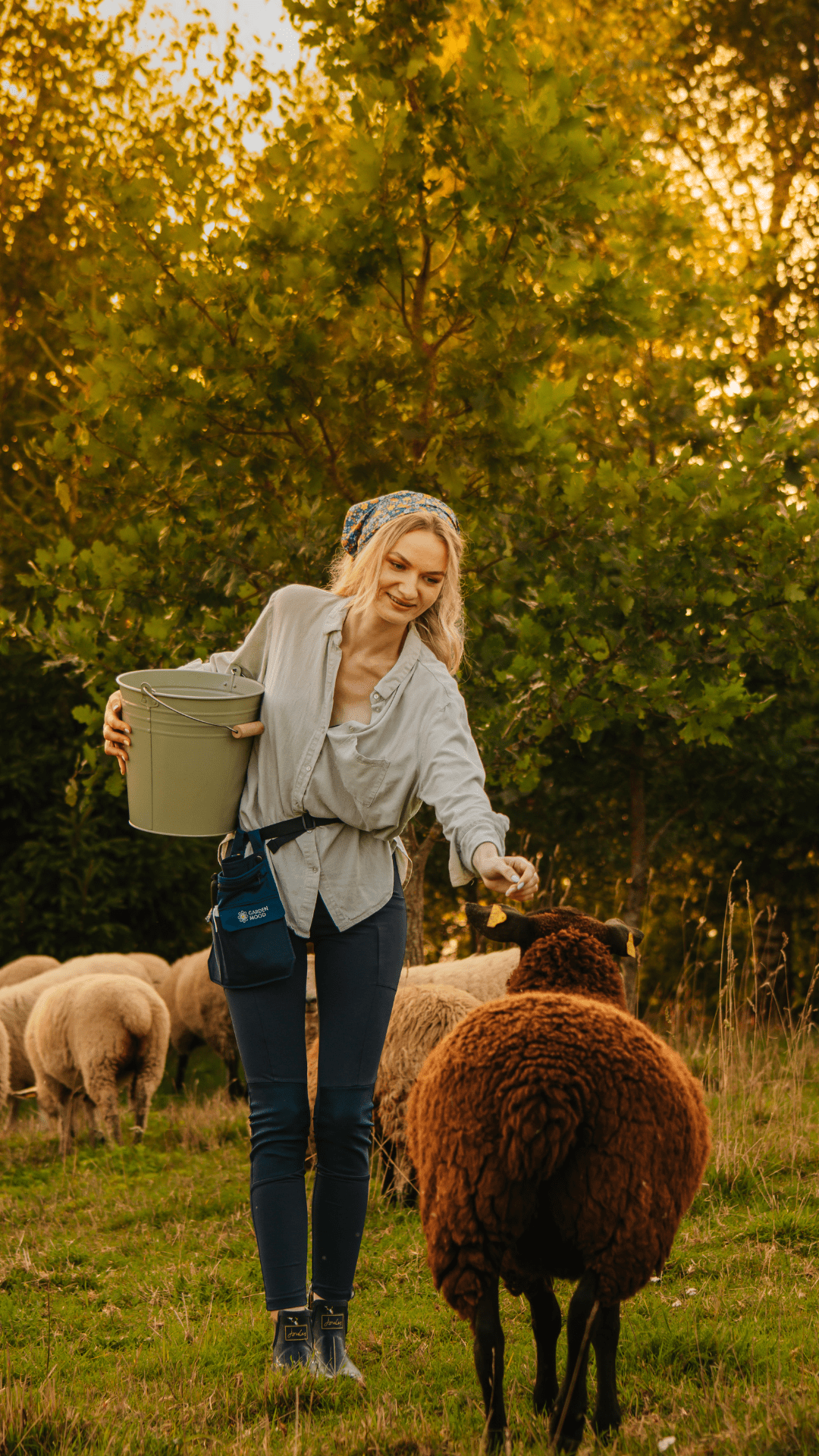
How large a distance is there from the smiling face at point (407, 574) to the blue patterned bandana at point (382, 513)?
73 mm

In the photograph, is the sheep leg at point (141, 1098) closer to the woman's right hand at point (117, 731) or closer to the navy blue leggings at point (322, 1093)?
the navy blue leggings at point (322, 1093)

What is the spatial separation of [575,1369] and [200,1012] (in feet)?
23.0

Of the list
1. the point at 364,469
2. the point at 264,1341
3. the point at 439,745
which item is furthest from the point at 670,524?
the point at 264,1341

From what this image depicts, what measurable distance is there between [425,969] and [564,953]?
3.02m

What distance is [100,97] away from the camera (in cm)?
1110

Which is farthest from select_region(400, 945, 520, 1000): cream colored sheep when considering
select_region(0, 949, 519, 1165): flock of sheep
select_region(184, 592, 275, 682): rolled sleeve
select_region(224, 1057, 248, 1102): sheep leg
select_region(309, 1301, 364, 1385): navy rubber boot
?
select_region(224, 1057, 248, 1102): sheep leg

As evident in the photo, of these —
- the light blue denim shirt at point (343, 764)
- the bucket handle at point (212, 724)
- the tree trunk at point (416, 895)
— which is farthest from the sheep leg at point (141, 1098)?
the bucket handle at point (212, 724)

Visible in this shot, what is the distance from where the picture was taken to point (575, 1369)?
2.30m

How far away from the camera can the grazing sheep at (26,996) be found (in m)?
8.00

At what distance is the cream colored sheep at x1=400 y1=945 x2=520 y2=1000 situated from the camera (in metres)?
5.50

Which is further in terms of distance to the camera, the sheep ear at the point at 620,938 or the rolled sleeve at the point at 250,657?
the rolled sleeve at the point at 250,657

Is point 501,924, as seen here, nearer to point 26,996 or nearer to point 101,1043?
point 101,1043

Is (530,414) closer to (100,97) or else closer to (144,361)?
(144,361)

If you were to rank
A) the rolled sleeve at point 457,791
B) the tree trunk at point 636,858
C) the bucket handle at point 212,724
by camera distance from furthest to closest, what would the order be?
the tree trunk at point 636,858, the bucket handle at point 212,724, the rolled sleeve at point 457,791
